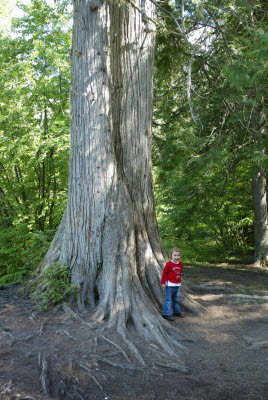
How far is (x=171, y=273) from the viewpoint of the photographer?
5770 millimetres

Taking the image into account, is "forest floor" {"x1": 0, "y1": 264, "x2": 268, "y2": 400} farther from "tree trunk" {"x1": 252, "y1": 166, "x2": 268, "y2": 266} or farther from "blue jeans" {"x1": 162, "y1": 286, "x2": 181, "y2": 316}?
"tree trunk" {"x1": 252, "y1": 166, "x2": 268, "y2": 266}

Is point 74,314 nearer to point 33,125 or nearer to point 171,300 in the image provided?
point 171,300

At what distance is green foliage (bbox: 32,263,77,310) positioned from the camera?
18.2ft

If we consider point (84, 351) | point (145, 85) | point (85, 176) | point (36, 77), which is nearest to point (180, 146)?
point (145, 85)

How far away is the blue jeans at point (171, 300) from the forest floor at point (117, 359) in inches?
7.7

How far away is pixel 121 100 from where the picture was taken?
6414 mm

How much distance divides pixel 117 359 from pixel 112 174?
292 centimetres

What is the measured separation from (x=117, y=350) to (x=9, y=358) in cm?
127

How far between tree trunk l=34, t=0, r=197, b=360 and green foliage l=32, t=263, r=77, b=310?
0.15 m

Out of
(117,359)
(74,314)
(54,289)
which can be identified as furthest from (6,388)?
(54,289)

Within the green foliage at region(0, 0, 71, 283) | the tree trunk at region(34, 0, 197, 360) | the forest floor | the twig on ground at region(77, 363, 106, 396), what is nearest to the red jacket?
the tree trunk at region(34, 0, 197, 360)

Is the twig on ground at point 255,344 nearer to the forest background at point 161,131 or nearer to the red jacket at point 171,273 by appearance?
the red jacket at point 171,273

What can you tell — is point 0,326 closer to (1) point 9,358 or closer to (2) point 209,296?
(1) point 9,358

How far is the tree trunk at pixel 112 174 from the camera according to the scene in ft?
18.3
